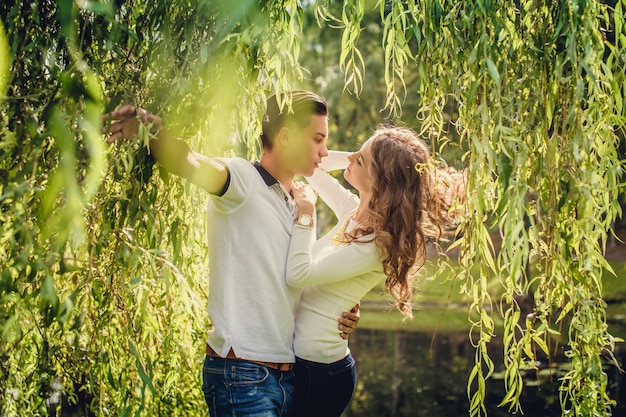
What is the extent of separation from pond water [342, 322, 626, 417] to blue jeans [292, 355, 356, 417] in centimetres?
378

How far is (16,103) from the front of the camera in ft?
5.97

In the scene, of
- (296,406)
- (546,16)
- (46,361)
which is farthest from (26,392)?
(546,16)

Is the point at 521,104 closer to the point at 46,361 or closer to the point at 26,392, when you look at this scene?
the point at 46,361

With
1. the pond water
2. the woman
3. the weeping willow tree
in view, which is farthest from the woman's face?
the pond water

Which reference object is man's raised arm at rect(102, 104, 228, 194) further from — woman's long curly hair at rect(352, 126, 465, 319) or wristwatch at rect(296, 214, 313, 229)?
woman's long curly hair at rect(352, 126, 465, 319)

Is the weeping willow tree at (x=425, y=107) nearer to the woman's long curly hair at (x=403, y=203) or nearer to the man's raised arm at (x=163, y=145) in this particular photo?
the man's raised arm at (x=163, y=145)

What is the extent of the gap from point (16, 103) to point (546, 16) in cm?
147

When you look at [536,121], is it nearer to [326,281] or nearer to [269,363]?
[326,281]

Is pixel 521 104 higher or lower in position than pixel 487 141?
higher

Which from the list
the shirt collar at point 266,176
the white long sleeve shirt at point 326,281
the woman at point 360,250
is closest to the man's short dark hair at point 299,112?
the shirt collar at point 266,176

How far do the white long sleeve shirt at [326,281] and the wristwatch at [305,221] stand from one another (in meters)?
0.01

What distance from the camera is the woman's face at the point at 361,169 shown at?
281 centimetres

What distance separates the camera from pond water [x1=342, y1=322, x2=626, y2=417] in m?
7.54

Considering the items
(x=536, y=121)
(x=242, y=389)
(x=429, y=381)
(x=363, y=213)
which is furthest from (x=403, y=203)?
(x=429, y=381)
